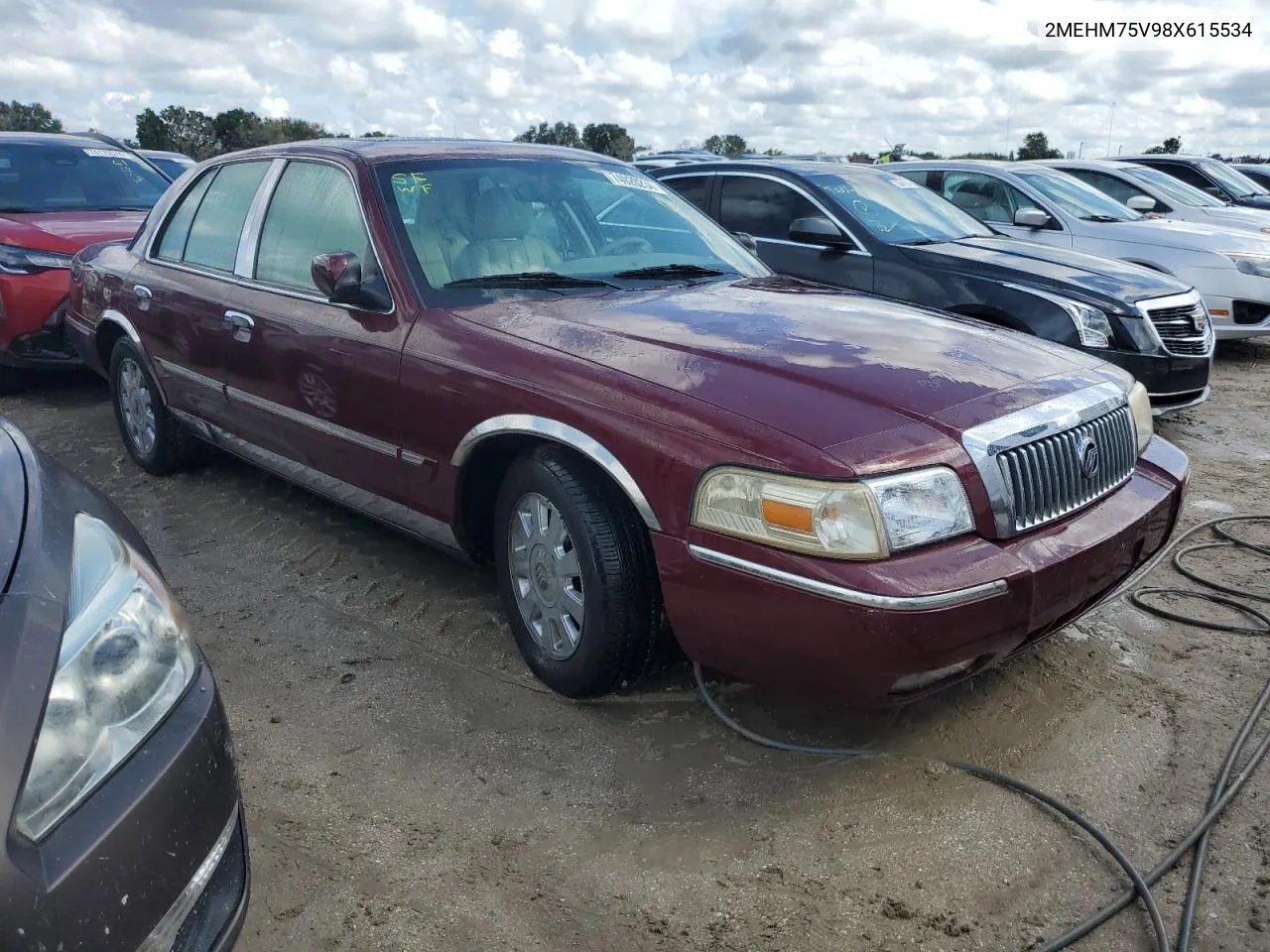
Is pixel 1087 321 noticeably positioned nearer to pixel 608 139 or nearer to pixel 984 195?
pixel 984 195

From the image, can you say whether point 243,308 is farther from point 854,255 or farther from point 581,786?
point 854,255

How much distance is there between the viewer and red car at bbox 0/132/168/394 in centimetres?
666

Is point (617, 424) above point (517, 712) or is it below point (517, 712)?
above

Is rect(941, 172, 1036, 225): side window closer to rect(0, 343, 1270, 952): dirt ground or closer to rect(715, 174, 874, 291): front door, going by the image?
rect(715, 174, 874, 291): front door

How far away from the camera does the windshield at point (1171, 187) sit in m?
11.5

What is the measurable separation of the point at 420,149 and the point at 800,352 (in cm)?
184

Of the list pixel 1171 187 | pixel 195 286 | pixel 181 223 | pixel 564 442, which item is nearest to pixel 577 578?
pixel 564 442

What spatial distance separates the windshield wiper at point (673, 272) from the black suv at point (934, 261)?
159 centimetres

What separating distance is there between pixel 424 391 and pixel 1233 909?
250 centimetres

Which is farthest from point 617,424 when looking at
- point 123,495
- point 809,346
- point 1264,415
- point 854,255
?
point 1264,415

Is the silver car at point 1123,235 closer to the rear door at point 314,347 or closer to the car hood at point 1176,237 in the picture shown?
the car hood at point 1176,237

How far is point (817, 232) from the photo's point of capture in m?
6.19

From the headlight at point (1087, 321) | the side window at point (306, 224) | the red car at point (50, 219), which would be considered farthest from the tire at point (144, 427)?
the headlight at point (1087, 321)

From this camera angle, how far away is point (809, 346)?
119 inches
